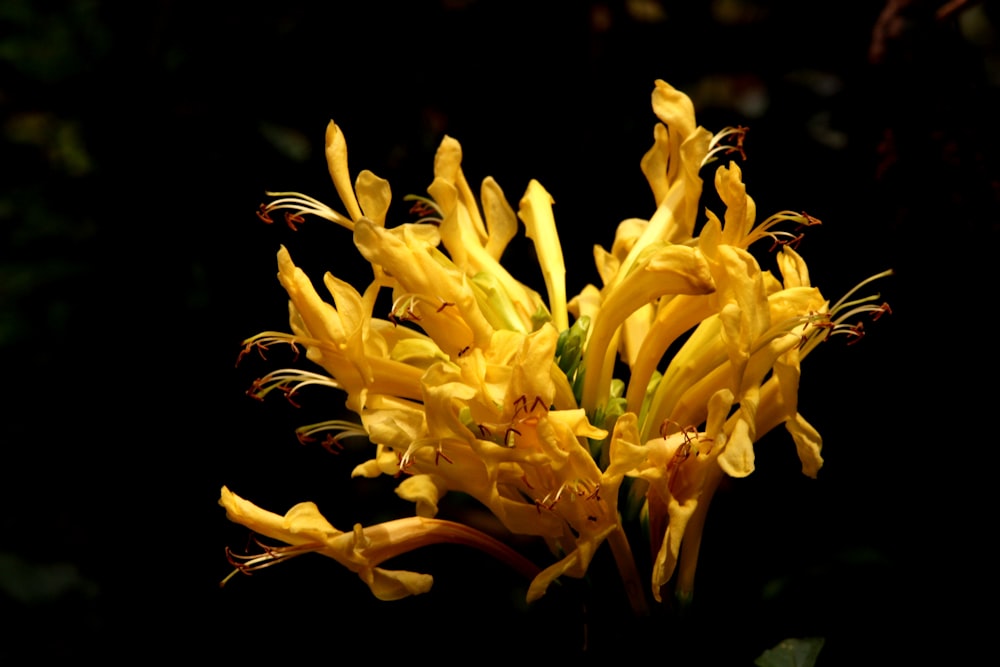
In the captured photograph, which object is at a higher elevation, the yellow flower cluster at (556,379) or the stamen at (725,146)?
the stamen at (725,146)

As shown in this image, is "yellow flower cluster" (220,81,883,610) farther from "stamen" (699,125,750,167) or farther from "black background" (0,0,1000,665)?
"black background" (0,0,1000,665)

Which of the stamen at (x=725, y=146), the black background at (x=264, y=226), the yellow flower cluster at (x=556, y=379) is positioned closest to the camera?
the yellow flower cluster at (x=556, y=379)

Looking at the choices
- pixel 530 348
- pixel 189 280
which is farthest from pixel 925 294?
pixel 189 280

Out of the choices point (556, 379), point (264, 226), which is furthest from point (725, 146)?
point (264, 226)

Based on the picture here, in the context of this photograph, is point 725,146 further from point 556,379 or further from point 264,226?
point 264,226

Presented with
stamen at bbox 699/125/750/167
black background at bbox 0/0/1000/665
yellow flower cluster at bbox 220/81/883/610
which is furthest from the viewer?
black background at bbox 0/0/1000/665

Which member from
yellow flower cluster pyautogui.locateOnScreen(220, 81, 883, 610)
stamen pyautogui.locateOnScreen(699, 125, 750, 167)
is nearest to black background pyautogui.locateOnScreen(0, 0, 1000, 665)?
stamen pyautogui.locateOnScreen(699, 125, 750, 167)

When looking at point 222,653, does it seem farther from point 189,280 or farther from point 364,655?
point 189,280

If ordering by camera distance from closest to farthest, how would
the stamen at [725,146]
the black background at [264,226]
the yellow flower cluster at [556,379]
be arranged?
the yellow flower cluster at [556,379] < the stamen at [725,146] < the black background at [264,226]

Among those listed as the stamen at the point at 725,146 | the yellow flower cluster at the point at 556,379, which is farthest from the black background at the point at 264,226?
the yellow flower cluster at the point at 556,379

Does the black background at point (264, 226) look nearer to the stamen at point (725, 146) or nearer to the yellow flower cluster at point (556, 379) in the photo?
the stamen at point (725, 146)
